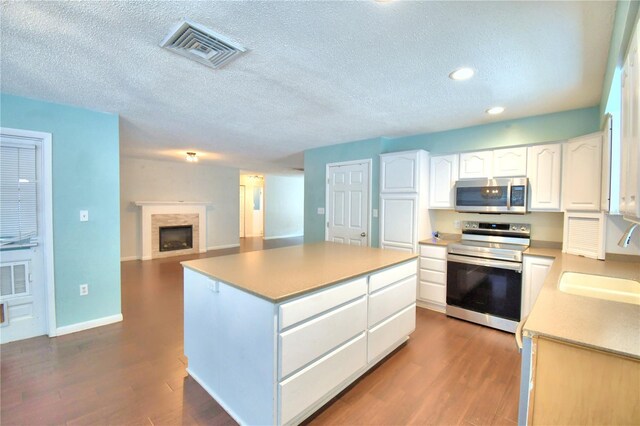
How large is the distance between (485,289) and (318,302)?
7.66 ft

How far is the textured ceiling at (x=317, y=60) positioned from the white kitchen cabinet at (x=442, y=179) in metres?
0.49

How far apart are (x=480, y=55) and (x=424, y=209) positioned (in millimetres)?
2158

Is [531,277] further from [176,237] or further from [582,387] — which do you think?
[176,237]

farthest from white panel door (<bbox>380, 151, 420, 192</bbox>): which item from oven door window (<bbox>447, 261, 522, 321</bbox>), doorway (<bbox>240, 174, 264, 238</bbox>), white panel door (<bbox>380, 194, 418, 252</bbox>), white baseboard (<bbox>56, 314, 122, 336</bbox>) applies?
doorway (<bbox>240, 174, 264, 238</bbox>)

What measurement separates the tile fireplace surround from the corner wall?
0.60 ft

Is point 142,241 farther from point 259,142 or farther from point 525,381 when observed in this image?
point 525,381

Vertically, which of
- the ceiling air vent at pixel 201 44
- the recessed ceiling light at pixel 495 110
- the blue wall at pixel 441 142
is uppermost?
the recessed ceiling light at pixel 495 110

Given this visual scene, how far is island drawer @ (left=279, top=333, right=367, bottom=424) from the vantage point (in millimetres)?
1572

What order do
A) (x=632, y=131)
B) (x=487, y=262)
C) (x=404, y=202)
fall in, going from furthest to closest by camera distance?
(x=404, y=202) → (x=487, y=262) → (x=632, y=131)

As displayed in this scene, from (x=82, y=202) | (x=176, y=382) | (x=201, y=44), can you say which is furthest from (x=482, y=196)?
(x=82, y=202)

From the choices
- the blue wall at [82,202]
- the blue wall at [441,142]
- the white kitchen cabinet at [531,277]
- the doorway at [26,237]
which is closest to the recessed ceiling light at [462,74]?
the blue wall at [441,142]

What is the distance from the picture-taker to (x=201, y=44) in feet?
5.65

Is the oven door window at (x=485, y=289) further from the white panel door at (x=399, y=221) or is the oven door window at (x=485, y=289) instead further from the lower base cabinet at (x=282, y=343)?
the lower base cabinet at (x=282, y=343)

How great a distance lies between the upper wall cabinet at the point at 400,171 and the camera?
3656 mm
